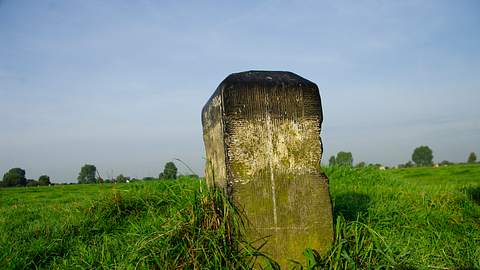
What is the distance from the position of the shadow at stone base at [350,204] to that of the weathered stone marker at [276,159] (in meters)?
1.19

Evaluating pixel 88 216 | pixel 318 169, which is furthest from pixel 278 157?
pixel 88 216

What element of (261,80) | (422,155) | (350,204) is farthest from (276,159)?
(422,155)

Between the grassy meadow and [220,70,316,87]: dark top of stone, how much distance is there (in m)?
0.84

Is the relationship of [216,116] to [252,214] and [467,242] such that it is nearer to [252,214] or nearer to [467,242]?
[252,214]

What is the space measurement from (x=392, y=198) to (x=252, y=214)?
14.4ft

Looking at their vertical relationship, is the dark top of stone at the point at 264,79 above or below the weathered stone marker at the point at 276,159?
above

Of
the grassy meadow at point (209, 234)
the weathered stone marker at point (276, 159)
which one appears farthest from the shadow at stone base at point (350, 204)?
the weathered stone marker at point (276, 159)

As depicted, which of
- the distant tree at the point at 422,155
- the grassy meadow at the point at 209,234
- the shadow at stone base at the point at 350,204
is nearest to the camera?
the grassy meadow at the point at 209,234

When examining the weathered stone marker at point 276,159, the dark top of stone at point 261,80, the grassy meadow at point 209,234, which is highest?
the dark top of stone at point 261,80

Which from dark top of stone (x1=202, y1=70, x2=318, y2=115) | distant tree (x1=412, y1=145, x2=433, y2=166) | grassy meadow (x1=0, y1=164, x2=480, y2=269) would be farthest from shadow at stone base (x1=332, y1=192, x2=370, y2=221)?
distant tree (x1=412, y1=145, x2=433, y2=166)

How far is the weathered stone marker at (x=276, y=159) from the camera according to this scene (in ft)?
8.39

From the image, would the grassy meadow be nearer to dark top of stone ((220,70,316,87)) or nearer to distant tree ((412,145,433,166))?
dark top of stone ((220,70,316,87))

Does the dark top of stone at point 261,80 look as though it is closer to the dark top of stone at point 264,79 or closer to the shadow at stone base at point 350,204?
the dark top of stone at point 264,79

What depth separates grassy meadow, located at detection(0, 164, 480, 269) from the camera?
2516mm
